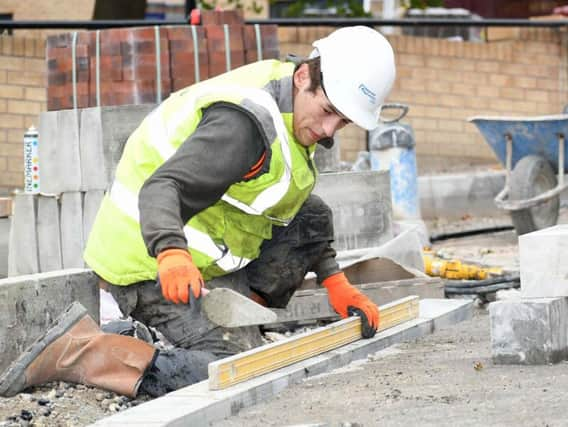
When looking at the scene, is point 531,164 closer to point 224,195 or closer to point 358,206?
point 358,206

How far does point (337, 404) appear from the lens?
4289 mm

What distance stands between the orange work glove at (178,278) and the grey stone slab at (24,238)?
246cm

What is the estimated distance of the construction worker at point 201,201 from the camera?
179 inches

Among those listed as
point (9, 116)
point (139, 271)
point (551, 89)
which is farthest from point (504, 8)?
point (139, 271)

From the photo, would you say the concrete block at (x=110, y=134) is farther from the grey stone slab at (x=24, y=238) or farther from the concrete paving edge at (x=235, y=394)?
the concrete paving edge at (x=235, y=394)

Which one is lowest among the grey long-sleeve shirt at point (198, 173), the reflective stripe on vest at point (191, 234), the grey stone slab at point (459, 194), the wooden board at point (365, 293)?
the grey stone slab at point (459, 194)

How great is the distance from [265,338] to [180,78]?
1667 mm

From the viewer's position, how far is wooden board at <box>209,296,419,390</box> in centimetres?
440

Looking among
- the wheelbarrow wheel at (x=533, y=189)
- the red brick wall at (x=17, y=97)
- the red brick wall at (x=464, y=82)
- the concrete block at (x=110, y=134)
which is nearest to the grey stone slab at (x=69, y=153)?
the concrete block at (x=110, y=134)

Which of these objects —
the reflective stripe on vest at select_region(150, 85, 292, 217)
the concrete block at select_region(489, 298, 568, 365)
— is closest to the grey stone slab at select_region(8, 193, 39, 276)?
the reflective stripe on vest at select_region(150, 85, 292, 217)

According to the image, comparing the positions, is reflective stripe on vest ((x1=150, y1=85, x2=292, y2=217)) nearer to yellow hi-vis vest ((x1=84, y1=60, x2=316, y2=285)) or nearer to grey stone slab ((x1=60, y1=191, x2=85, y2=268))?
yellow hi-vis vest ((x1=84, y1=60, x2=316, y2=285))

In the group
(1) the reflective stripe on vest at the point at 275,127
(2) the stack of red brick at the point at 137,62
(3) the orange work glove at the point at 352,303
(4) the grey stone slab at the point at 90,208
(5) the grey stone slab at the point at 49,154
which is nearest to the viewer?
(1) the reflective stripe on vest at the point at 275,127

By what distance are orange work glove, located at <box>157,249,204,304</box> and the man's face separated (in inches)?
33.9

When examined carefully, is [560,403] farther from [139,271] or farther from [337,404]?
[139,271]
